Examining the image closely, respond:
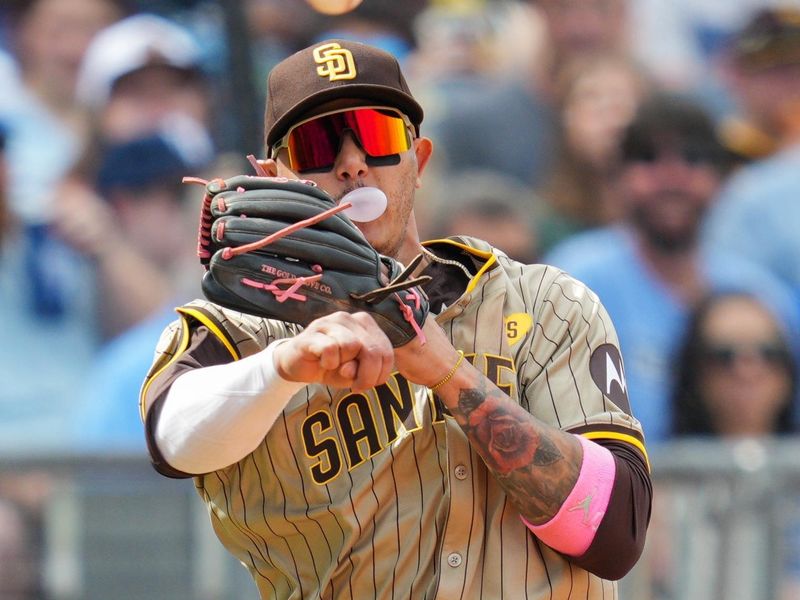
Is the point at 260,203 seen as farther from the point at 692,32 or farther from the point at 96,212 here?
the point at 692,32

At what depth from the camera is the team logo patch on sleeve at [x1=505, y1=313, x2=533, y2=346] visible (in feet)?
8.87

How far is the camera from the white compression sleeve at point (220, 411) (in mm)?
2289

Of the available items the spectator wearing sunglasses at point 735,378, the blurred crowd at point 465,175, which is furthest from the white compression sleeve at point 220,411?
the spectator wearing sunglasses at point 735,378

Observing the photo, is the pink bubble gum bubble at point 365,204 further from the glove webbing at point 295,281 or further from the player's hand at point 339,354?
the player's hand at point 339,354

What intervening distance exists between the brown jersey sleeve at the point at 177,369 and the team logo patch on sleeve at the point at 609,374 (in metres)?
0.68

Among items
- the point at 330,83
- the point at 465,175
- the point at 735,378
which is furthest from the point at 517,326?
the point at 465,175

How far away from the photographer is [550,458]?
2477 mm

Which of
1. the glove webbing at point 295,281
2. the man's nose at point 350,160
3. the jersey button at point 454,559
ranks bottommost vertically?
the jersey button at point 454,559

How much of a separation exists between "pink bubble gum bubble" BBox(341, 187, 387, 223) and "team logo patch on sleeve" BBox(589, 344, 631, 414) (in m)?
0.49

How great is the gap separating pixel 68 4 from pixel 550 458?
5.55m

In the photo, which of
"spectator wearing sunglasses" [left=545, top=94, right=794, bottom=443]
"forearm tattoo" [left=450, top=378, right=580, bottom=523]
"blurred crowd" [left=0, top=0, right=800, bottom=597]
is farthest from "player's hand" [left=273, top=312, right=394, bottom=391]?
"spectator wearing sunglasses" [left=545, top=94, right=794, bottom=443]

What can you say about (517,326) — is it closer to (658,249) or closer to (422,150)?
(422,150)

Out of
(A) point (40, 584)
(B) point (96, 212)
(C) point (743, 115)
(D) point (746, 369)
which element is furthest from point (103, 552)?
(C) point (743, 115)

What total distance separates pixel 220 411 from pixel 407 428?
427 millimetres
